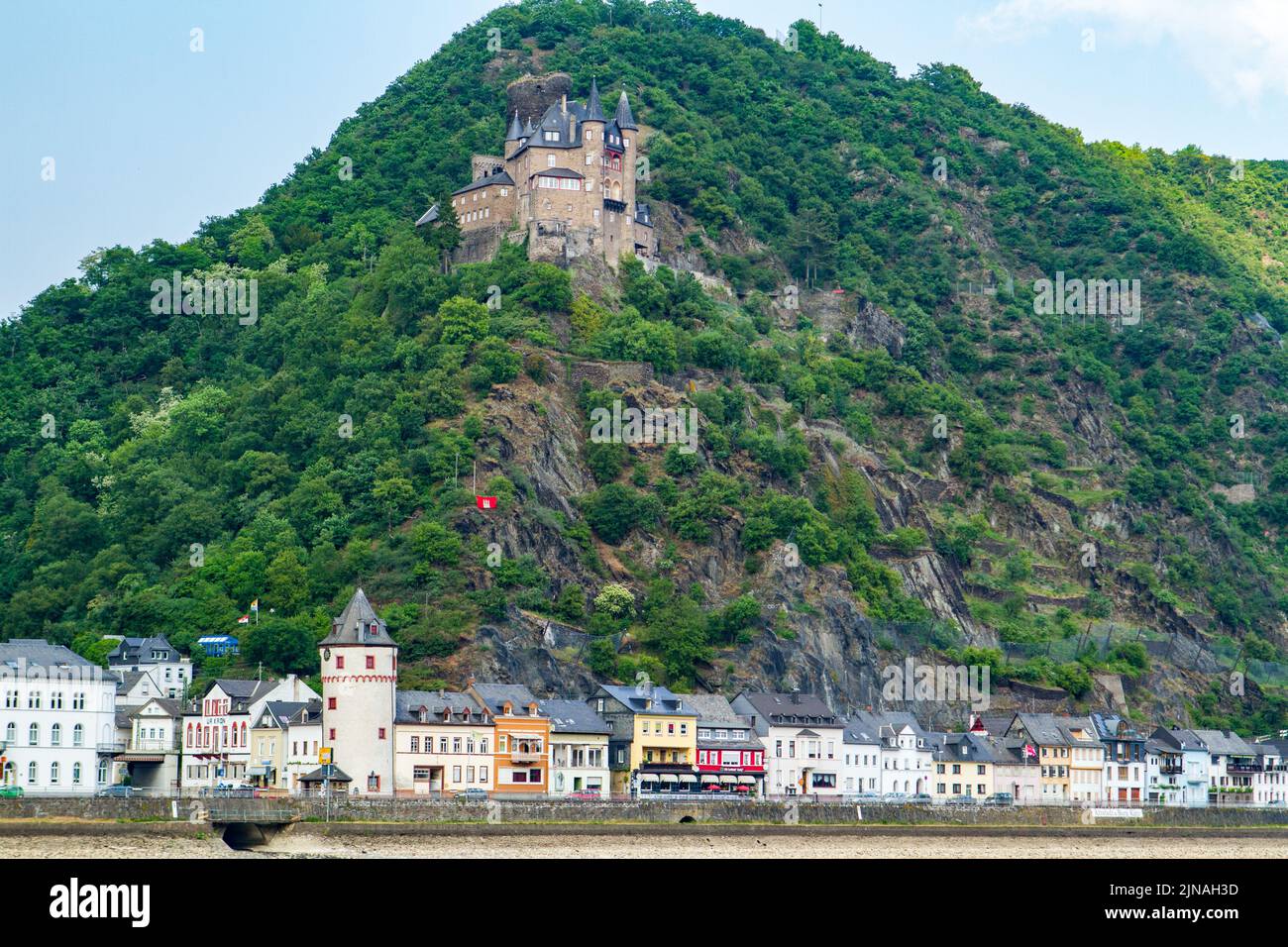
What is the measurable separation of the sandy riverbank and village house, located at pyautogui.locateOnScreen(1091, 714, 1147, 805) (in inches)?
586

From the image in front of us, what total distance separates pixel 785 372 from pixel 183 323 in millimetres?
44057

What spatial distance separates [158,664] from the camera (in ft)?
342

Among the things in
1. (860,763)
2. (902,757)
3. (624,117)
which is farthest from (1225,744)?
(624,117)

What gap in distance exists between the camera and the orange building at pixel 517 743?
91688 mm

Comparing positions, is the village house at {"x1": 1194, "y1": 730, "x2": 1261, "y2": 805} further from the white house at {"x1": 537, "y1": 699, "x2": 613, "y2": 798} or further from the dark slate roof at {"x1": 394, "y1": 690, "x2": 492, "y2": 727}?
the dark slate roof at {"x1": 394, "y1": 690, "x2": 492, "y2": 727}

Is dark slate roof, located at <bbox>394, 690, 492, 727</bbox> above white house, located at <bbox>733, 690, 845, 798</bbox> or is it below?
above

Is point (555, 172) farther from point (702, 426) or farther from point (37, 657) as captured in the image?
point (37, 657)

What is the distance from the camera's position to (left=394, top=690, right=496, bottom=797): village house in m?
87.4

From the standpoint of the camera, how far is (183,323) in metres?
150

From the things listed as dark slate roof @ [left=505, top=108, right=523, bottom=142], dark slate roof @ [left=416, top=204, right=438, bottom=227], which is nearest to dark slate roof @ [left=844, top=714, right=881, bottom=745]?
dark slate roof @ [left=416, top=204, right=438, bottom=227]

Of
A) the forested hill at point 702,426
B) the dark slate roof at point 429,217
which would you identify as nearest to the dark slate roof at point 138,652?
the forested hill at point 702,426
